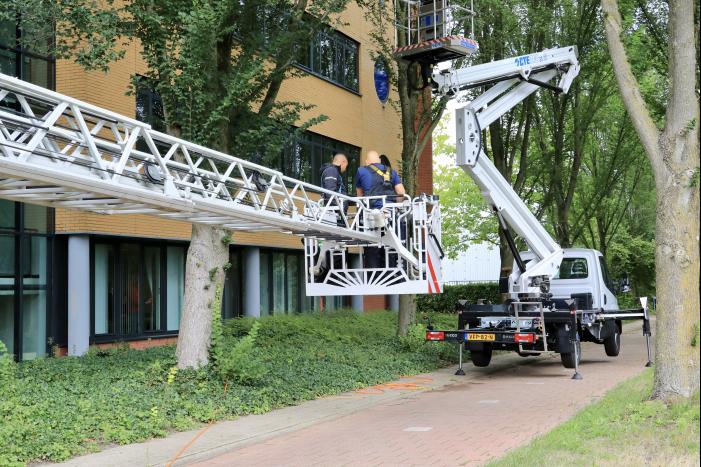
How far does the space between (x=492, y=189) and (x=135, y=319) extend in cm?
840

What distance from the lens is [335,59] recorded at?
25.4 meters

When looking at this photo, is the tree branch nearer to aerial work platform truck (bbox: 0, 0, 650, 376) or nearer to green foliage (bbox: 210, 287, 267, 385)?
aerial work platform truck (bbox: 0, 0, 650, 376)

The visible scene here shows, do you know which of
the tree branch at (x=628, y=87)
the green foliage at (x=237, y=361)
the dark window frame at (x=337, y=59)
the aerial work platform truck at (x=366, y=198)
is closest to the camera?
the aerial work platform truck at (x=366, y=198)

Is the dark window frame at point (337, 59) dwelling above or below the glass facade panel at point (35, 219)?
above

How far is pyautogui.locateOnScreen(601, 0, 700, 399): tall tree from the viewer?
8.84m

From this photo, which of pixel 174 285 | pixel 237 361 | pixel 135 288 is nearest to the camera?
pixel 237 361

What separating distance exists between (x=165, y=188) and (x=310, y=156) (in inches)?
646

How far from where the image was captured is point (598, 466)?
255 inches

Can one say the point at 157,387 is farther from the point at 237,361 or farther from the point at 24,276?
the point at 24,276

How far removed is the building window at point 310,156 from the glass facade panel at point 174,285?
4767 mm

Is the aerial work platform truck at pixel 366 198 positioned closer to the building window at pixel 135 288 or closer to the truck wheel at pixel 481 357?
the truck wheel at pixel 481 357

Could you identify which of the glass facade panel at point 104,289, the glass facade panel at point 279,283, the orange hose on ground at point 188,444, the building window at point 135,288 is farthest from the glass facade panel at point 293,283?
the orange hose on ground at point 188,444

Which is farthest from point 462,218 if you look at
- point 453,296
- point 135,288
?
point 135,288

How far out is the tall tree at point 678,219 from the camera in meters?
8.84
